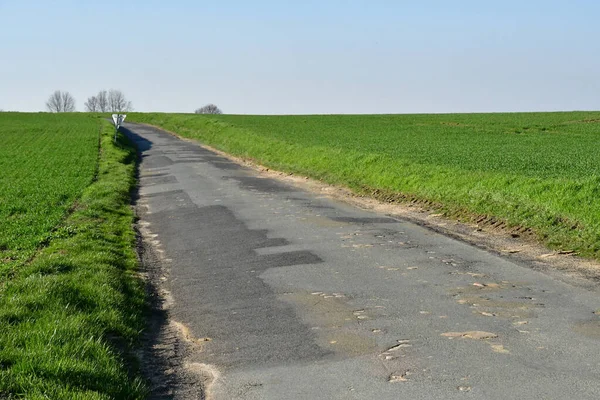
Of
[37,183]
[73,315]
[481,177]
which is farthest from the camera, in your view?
[37,183]

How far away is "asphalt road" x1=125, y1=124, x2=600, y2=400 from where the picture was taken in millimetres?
6359

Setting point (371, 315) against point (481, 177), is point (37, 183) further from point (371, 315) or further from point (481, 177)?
point (371, 315)

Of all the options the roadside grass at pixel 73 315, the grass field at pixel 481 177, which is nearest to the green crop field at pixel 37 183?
the roadside grass at pixel 73 315

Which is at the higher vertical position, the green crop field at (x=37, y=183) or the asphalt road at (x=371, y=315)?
the asphalt road at (x=371, y=315)

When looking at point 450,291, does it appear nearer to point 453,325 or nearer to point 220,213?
point 453,325

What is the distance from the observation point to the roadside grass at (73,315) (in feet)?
19.9

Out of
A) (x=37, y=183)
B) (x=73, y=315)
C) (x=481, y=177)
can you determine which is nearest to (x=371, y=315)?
(x=73, y=315)

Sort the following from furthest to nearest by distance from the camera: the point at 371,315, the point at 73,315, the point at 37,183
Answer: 1. the point at 37,183
2. the point at 371,315
3. the point at 73,315

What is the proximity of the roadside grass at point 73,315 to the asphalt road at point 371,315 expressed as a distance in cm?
69

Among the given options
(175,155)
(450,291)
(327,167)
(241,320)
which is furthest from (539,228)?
(175,155)

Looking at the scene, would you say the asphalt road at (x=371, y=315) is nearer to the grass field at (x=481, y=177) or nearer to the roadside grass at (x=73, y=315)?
the roadside grass at (x=73, y=315)

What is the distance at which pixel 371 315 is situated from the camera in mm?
8516

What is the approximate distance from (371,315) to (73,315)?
10.2 feet

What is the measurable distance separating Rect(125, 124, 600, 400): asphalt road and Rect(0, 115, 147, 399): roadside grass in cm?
69
